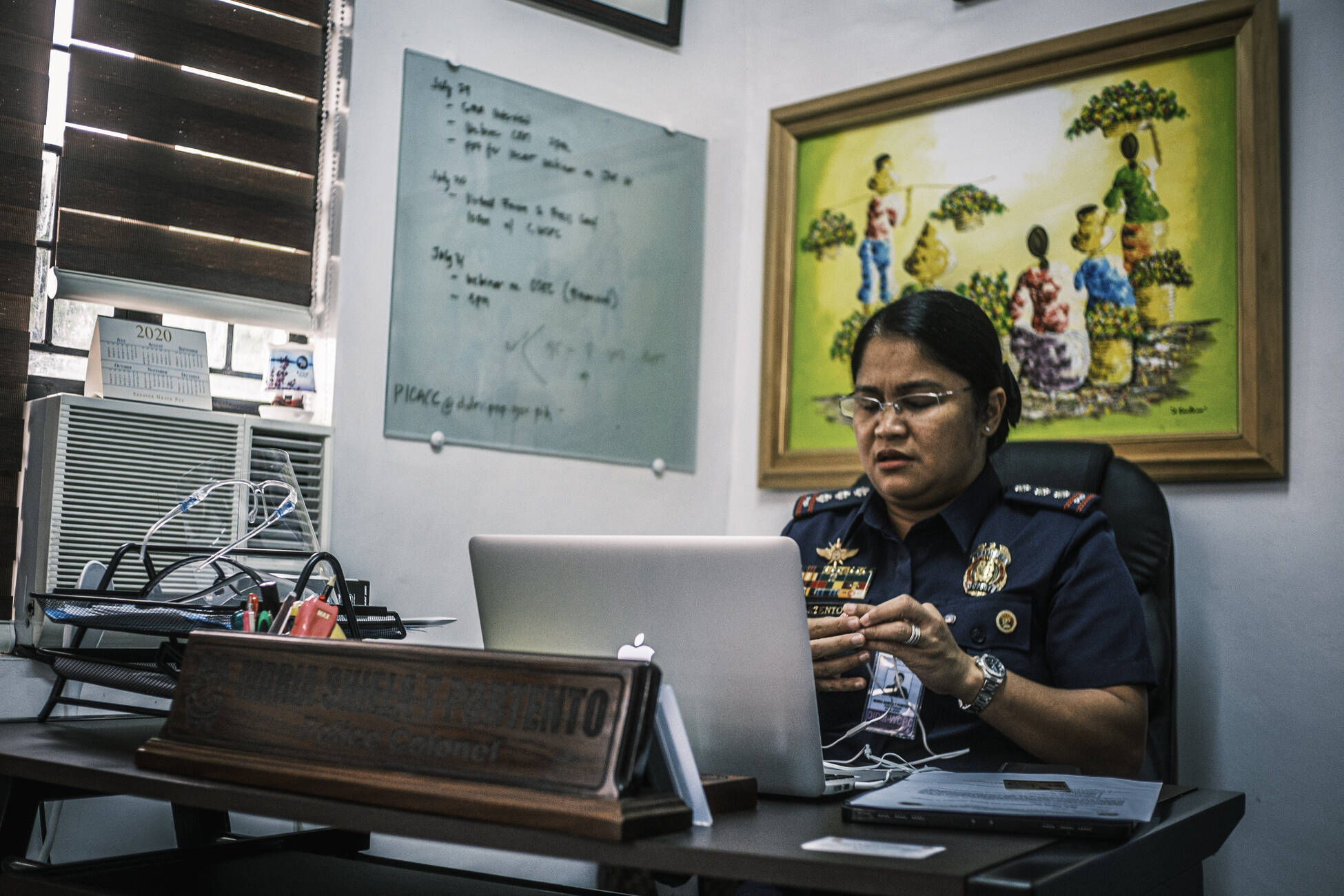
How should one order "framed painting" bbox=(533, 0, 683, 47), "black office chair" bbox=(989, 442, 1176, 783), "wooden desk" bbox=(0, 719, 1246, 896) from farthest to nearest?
1. "framed painting" bbox=(533, 0, 683, 47)
2. "black office chair" bbox=(989, 442, 1176, 783)
3. "wooden desk" bbox=(0, 719, 1246, 896)

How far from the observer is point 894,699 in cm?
143

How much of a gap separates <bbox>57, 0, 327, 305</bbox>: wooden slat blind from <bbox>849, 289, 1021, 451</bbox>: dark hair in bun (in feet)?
3.38

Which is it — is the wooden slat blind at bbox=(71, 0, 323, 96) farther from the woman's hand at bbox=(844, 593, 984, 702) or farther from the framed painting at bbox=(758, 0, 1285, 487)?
the woman's hand at bbox=(844, 593, 984, 702)

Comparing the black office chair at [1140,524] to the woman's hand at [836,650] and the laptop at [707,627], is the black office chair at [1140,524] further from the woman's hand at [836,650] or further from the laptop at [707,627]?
the laptop at [707,627]

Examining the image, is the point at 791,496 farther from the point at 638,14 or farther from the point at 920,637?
the point at 920,637

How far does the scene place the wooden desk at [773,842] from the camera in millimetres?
654

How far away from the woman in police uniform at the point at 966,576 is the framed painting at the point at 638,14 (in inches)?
44.8

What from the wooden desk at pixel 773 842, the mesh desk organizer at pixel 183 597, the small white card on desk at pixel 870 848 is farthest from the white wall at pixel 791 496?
the small white card on desk at pixel 870 848

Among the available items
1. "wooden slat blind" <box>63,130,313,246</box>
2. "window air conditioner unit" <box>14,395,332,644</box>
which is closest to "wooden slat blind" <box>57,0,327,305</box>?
"wooden slat blind" <box>63,130,313,246</box>

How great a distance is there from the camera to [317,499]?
1.87 meters

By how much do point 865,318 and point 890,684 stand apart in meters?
1.20

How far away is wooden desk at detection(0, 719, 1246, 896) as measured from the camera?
0.65 metres

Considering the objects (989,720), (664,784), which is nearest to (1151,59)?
(989,720)

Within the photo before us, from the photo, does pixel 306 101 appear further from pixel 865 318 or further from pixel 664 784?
pixel 664 784
